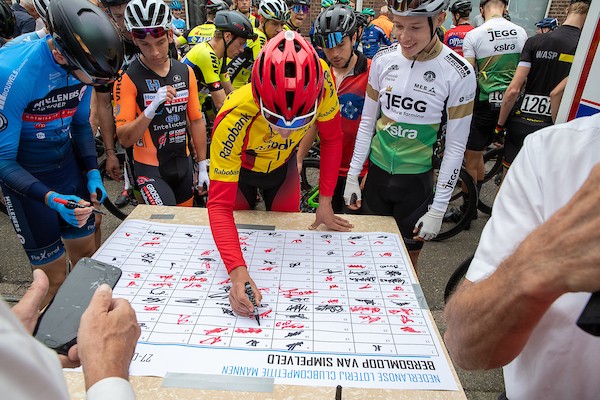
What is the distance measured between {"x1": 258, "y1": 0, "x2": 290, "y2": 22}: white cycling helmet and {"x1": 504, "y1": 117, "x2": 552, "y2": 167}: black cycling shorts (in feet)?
10.7

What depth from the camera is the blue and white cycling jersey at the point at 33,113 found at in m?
2.18

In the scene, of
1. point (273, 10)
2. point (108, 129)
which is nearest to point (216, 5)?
point (273, 10)

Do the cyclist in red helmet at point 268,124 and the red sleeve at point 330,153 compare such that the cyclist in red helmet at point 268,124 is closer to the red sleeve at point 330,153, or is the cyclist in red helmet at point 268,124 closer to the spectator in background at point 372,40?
the red sleeve at point 330,153

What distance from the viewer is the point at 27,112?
232 centimetres

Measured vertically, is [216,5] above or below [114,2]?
below

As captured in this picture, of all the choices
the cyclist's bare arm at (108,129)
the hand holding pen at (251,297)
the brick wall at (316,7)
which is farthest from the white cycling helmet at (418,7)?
the brick wall at (316,7)

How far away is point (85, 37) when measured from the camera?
2053 millimetres

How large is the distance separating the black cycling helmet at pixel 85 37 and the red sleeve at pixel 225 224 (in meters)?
0.93

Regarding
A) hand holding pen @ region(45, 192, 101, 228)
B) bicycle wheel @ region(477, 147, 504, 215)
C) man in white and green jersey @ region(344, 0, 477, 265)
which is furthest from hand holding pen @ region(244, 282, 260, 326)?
bicycle wheel @ region(477, 147, 504, 215)

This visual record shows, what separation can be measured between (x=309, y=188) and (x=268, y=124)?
313cm

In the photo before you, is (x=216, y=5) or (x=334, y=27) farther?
(x=216, y=5)

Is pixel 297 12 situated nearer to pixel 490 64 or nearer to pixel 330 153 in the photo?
pixel 490 64

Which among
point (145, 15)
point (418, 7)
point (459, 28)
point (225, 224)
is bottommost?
point (225, 224)

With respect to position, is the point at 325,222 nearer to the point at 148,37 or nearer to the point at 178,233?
the point at 178,233
